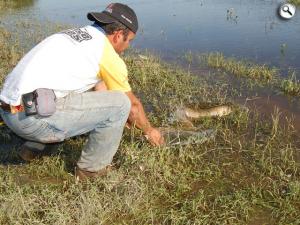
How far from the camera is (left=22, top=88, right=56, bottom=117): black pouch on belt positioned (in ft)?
10.6

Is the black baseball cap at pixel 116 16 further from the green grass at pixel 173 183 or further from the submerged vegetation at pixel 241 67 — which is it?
the submerged vegetation at pixel 241 67

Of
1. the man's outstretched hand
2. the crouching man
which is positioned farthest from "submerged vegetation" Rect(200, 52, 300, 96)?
the crouching man

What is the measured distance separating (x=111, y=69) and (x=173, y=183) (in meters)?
1.17

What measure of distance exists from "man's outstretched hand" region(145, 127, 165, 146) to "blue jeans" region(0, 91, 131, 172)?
0.33 metres

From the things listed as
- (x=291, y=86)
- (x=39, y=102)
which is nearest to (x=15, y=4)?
(x=291, y=86)

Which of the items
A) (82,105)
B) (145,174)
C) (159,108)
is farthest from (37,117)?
(159,108)

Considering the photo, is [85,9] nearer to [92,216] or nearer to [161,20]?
[161,20]

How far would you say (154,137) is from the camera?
13.0 feet

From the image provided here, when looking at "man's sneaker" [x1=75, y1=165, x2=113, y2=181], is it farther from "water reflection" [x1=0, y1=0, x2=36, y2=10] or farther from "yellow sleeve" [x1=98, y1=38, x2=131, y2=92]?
"water reflection" [x1=0, y1=0, x2=36, y2=10]

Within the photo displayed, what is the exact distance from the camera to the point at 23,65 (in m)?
3.32

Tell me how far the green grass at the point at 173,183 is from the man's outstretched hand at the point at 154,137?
0.08 meters

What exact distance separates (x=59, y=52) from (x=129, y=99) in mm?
748

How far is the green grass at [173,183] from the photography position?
3.27 metres

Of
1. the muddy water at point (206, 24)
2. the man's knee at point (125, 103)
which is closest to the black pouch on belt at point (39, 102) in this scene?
the man's knee at point (125, 103)
